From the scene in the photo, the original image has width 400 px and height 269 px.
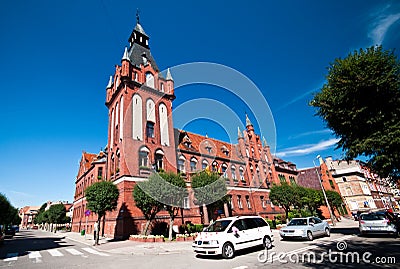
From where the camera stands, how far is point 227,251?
9.92 m

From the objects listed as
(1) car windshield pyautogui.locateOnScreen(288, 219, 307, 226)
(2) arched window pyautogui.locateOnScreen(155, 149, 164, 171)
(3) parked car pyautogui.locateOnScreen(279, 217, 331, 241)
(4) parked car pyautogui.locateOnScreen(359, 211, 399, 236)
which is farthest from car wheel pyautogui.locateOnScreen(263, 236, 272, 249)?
(2) arched window pyautogui.locateOnScreen(155, 149, 164, 171)

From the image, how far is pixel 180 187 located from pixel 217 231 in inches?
345

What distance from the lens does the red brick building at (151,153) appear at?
2294 centimetres

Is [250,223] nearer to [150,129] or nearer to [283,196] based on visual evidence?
[150,129]

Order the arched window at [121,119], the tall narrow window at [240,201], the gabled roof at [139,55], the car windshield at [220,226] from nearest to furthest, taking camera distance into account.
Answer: the car windshield at [220,226] → the arched window at [121,119] → the gabled roof at [139,55] → the tall narrow window at [240,201]

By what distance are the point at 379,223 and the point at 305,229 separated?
16.1ft

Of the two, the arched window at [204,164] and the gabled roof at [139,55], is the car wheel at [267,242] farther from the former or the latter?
the gabled roof at [139,55]

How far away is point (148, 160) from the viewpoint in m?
24.9

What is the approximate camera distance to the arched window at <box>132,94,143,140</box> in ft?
82.0

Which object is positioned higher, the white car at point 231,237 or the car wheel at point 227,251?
the white car at point 231,237

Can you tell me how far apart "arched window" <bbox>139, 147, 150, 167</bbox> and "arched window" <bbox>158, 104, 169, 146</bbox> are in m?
2.82

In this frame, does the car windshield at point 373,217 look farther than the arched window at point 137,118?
No

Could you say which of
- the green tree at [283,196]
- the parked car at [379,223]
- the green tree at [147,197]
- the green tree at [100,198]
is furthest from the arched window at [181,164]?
the parked car at [379,223]

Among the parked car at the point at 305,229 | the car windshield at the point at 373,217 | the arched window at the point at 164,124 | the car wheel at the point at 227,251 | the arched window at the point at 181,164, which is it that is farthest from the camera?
the arched window at the point at 181,164
